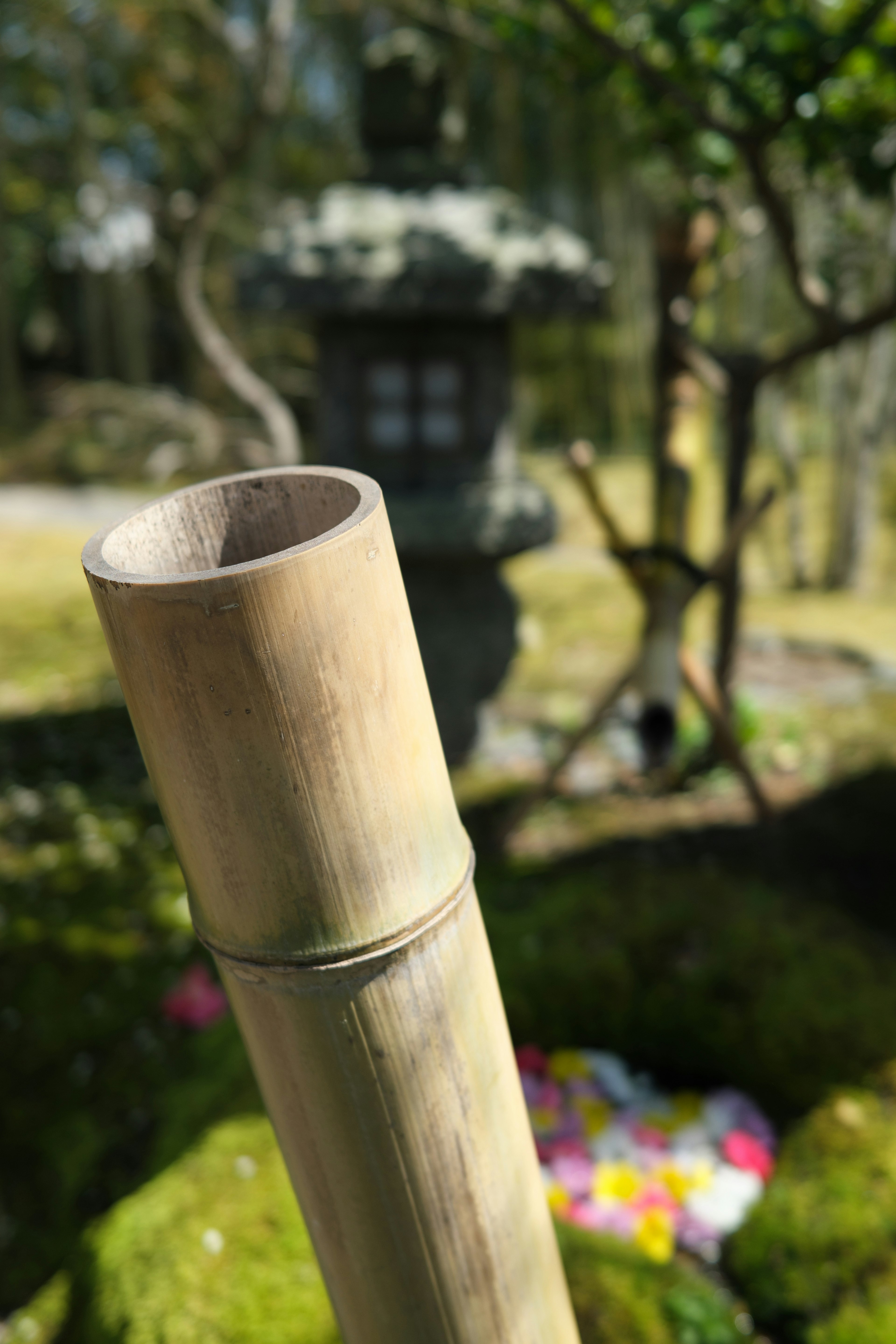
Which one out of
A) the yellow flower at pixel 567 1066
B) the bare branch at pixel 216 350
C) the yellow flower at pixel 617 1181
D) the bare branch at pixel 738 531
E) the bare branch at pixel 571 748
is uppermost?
the bare branch at pixel 216 350

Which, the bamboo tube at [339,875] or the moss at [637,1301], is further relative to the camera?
the moss at [637,1301]

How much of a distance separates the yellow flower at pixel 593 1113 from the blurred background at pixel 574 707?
0.82 feet

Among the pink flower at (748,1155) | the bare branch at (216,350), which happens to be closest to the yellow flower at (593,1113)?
the pink flower at (748,1155)

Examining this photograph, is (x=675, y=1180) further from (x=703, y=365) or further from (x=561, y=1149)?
(x=703, y=365)

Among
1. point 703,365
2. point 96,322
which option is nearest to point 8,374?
point 96,322

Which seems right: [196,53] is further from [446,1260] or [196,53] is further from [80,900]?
[446,1260]

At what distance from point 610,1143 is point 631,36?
425cm

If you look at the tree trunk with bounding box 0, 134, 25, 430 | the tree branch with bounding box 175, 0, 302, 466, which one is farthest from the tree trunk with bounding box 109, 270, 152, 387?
the tree branch with bounding box 175, 0, 302, 466

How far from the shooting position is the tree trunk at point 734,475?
3.73 m

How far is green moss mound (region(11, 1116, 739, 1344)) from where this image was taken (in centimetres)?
213

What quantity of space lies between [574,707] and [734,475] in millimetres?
2342

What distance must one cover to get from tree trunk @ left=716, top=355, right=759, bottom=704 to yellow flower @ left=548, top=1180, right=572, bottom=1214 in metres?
2.17

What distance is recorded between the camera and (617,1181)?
2.79 m

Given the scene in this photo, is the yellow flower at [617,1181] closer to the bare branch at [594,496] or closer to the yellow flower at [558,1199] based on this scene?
the yellow flower at [558,1199]
